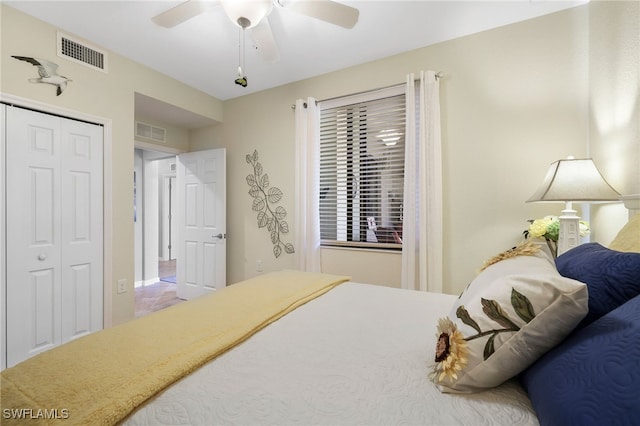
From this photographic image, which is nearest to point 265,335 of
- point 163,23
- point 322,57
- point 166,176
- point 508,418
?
point 508,418

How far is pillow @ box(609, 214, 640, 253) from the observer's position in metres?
1.09

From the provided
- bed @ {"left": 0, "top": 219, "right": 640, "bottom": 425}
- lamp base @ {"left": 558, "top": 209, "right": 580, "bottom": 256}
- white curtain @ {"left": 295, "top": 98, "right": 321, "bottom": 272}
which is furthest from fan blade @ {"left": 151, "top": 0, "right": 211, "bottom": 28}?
lamp base @ {"left": 558, "top": 209, "right": 580, "bottom": 256}

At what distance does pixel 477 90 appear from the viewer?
2391mm

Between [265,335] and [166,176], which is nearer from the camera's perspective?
[265,335]

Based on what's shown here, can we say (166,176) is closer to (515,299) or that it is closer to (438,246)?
(438,246)

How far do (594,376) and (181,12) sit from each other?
232cm

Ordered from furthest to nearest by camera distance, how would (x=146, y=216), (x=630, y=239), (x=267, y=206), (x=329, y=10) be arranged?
1. (x=146, y=216)
2. (x=267, y=206)
3. (x=329, y=10)
4. (x=630, y=239)

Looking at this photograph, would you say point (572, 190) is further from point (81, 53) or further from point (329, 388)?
point (81, 53)

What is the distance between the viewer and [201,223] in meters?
3.75

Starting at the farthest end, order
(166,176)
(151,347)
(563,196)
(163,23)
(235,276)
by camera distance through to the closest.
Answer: (166,176)
(235,276)
(163,23)
(563,196)
(151,347)

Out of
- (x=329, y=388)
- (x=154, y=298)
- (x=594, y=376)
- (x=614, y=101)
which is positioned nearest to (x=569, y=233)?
(x=614, y=101)

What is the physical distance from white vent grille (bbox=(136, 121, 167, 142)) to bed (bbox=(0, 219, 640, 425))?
311 cm

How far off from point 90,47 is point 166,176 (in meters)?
3.90

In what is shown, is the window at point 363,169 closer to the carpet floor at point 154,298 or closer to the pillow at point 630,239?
the pillow at point 630,239
